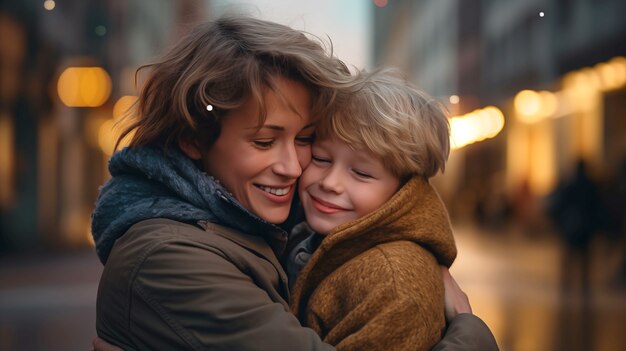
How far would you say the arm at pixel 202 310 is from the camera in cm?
201

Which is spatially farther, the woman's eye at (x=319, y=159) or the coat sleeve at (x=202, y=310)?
the woman's eye at (x=319, y=159)

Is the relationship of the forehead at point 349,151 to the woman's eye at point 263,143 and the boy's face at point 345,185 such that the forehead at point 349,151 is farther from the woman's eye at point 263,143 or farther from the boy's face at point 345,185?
the woman's eye at point 263,143

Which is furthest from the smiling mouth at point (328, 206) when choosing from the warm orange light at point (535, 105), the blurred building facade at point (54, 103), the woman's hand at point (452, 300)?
the warm orange light at point (535, 105)

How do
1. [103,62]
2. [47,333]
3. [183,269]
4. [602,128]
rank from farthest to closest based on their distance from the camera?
[103,62]
[602,128]
[47,333]
[183,269]

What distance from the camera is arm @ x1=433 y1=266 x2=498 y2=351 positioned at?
224cm

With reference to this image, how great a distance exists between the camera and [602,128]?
1506 centimetres

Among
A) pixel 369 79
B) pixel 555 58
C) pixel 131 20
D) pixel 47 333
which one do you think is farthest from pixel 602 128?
pixel 369 79

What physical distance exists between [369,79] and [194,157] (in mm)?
538

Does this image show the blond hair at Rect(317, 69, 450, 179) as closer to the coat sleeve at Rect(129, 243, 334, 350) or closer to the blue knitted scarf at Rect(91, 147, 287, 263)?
the blue knitted scarf at Rect(91, 147, 287, 263)

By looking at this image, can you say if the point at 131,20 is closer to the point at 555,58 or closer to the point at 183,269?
the point at 555,58

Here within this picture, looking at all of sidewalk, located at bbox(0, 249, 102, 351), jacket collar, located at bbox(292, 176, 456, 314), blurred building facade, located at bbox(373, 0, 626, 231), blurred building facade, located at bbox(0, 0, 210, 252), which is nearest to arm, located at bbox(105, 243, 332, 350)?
jacket collar, located at bbox(292, 176, 456, 314)

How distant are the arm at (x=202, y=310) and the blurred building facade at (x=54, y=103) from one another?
1232 cm

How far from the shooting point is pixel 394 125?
2416 mm

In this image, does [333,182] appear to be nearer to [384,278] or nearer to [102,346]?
[384,278]
